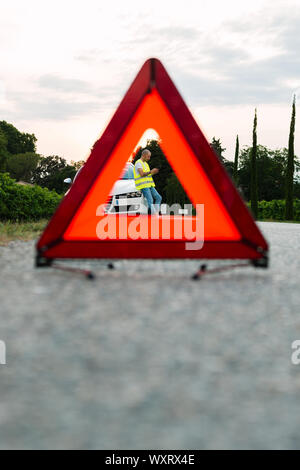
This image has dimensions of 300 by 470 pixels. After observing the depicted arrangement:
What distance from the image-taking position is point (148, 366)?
3.09 m

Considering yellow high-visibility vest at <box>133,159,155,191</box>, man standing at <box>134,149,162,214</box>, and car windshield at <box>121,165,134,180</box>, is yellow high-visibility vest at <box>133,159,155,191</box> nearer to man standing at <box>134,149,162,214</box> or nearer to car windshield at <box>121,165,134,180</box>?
man standing at <box>134,149,162,214</box>

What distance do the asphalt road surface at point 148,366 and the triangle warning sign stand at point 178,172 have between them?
604 millimetres

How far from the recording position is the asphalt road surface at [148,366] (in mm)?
2318

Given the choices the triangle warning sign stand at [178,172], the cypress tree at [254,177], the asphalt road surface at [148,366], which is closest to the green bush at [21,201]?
the triangle warning sign stand at [178,172]

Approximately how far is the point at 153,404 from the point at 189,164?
4.04 metres

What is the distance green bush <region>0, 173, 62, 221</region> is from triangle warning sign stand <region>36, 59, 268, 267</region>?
8823mm

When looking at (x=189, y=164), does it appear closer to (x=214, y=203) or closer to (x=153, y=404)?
(x=214, y=203)

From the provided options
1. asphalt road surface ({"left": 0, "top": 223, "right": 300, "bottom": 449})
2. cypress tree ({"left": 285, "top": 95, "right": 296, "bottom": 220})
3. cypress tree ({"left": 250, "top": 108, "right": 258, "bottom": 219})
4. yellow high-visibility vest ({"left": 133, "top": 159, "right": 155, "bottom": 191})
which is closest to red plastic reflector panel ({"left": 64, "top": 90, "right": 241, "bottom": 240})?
asphalt road surface ({"left": 0, "top": 223, "right": 300, "bottom": 449})

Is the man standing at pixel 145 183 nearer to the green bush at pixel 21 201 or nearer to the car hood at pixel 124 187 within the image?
the car hood at pixel 124 187

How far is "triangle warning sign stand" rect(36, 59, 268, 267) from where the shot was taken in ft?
19.7

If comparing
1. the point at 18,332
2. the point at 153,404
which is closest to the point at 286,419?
the point at 153,404

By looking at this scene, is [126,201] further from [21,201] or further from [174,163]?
[21,201]

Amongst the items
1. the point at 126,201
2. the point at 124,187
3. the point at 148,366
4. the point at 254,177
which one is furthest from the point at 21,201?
the point at 254,177

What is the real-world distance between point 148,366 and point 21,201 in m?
13.5
